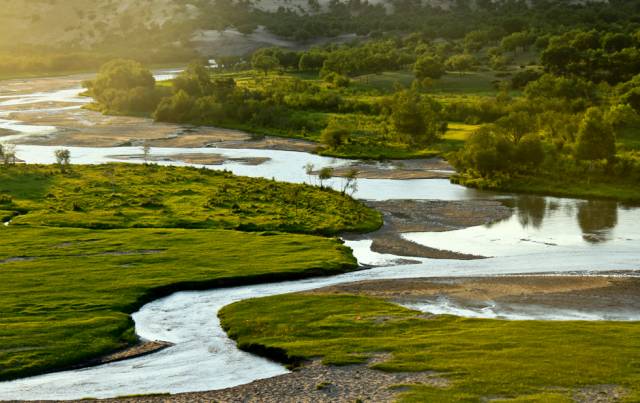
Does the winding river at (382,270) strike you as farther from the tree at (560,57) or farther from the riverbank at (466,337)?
the tree at (560,57)

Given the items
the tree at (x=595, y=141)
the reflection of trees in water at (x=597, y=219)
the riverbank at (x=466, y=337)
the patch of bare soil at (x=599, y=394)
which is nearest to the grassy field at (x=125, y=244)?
the riverbank at (x=466, y=337)

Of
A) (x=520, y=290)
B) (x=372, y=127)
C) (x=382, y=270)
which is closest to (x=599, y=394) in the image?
(x=520, y=290)

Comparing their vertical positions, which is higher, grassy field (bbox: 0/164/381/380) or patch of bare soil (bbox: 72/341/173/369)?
grassy field (bbox: 0/164/381/380)

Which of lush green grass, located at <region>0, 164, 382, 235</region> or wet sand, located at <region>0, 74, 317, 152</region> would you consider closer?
lush green grass, located at <region>0, 164, 382, 235</region>

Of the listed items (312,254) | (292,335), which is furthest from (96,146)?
(292,335)

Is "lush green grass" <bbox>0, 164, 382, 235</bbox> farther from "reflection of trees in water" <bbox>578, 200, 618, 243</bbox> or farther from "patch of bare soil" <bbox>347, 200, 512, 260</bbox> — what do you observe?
"reflection of trees in water" <bbox>578, 200, 618, 243</bbox>

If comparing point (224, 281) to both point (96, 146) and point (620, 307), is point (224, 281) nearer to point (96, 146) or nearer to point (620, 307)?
point (620, 307)

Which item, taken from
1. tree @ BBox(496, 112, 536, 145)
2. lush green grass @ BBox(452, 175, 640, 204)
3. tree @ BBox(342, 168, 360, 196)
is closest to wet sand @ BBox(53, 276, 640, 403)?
tree @ BBox(342, 168, 360, 196)
